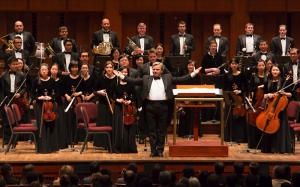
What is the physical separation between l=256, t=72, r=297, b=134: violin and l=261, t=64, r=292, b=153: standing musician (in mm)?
73

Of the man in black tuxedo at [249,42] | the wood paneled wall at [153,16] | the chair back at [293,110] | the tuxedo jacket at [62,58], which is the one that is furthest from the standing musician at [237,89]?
the wood paneled wall at [153,16]

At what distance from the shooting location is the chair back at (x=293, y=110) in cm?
1086

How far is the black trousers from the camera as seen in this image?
33.0 ft

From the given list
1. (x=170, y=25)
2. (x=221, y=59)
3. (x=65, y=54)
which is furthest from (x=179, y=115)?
(x=170, y=25)

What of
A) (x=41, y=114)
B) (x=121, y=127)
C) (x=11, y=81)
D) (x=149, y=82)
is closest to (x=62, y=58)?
(x=11, y=81)

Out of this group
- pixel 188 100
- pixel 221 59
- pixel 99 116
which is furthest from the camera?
pixel 221 59

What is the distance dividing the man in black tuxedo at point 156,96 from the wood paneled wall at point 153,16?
4980 millimetres

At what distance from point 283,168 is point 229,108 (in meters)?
4.05

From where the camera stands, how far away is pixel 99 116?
35.9 feet

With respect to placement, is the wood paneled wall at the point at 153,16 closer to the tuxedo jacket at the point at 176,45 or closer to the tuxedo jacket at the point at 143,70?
the tuxedo jacket at the point at 176,45

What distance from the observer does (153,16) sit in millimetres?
15672

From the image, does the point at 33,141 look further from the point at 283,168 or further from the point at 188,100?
the point at 283,168

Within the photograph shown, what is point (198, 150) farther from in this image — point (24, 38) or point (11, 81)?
point (24, 38)

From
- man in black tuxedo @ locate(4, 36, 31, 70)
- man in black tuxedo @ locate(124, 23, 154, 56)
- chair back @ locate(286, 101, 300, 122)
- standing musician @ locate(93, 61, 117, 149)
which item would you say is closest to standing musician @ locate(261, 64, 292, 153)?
chair back @ locate(286, 101, 300, 122)
